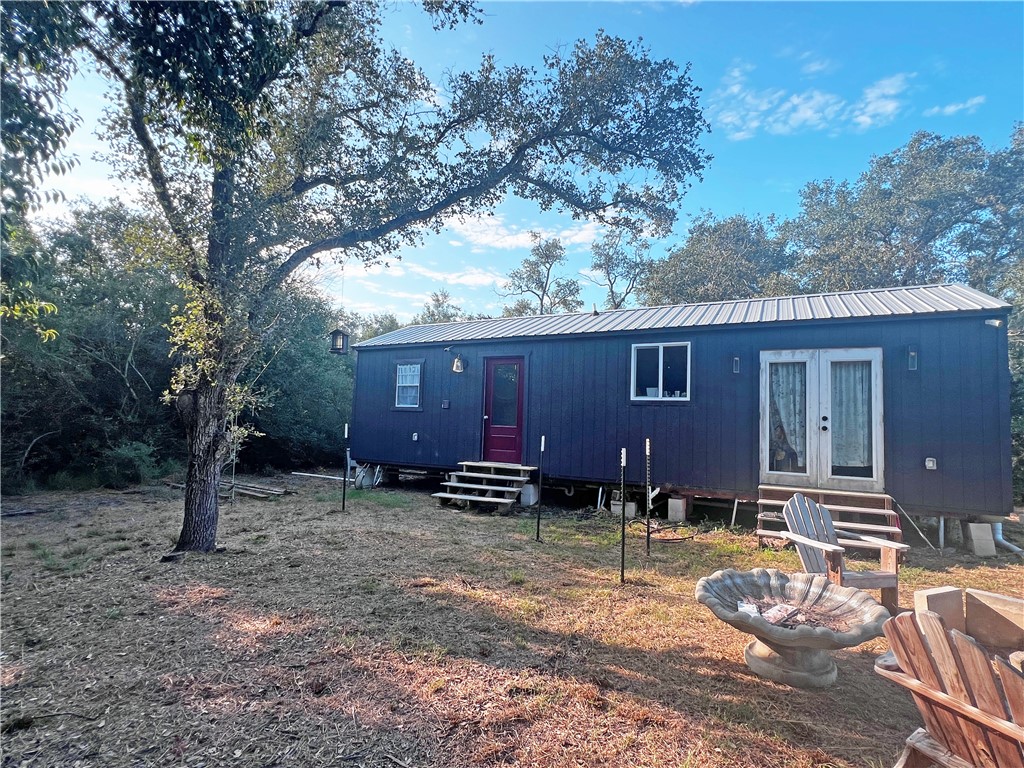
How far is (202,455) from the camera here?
477cm

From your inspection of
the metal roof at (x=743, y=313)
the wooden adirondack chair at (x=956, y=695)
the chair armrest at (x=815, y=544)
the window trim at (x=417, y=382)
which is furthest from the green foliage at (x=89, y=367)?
the wooden adirondack chair at (x=956, y=695)

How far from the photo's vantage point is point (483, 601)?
376cm

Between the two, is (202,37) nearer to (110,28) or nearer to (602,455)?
(110,28)

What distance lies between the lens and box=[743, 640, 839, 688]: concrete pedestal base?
258cm

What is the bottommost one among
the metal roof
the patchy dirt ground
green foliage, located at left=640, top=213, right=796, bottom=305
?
the patchy dirt ground

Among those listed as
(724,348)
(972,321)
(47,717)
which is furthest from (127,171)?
(972,321)

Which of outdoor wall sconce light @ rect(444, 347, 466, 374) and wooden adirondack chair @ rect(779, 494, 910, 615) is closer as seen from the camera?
wooden adirondack chair @ rect(779, 494, 910, 615)

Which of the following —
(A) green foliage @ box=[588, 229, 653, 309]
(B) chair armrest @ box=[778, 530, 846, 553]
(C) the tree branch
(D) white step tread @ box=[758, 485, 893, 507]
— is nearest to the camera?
(B) chair armrest @ box=[778, 530, 846, 553]

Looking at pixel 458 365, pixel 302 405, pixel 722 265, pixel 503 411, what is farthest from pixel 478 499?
pixel 722 265

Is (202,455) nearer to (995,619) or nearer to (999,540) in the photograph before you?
(995,619)

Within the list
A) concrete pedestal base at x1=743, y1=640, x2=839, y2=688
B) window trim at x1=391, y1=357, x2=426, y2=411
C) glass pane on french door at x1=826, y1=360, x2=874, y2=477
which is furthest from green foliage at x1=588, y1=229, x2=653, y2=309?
concrete pedestal base at x1=743, y1=640, x2=839, y2=688

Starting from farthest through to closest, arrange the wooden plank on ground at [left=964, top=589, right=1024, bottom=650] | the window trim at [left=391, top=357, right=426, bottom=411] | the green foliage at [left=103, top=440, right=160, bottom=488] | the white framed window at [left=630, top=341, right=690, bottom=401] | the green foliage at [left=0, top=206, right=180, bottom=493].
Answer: the window trim at [left=391, top=357, right=426, bottom=411]
the green foliage at [left=103, top=440, right=160, bottom=488]
the green foliage at [left=0, top=206, right=180, bottom=493]
the white framed window at [left=630, top=341, right=690, bottom=401]
the wooden plank on ground at [left=964, top=589, right=1024, bottom=650]

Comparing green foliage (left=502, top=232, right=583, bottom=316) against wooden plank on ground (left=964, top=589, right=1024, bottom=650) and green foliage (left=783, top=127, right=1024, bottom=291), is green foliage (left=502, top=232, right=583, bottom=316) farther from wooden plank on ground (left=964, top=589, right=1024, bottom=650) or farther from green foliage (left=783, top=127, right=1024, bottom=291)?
wooden plank on ground (left=964, top=589, right=1024, bottom=650)

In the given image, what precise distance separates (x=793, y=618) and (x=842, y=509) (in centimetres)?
391
